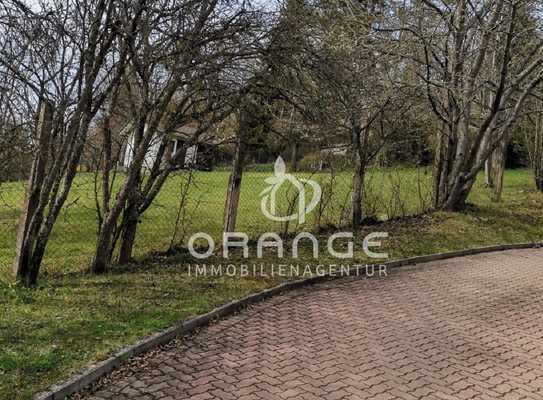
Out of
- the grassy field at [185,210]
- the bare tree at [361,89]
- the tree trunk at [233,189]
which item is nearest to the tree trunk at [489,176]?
the grassy field at [185,210]

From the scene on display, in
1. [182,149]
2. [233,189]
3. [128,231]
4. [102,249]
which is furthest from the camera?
[233,189]

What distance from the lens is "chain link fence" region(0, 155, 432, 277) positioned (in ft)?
28.7

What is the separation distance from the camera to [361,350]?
5359mm

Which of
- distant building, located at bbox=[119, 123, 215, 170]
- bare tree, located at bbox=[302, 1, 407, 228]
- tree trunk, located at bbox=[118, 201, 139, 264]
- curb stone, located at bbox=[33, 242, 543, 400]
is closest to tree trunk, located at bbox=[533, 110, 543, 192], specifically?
bare tree, located at bbox=[302, 1, 407, 228]

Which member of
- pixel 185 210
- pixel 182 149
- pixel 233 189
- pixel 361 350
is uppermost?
pixel 182 149

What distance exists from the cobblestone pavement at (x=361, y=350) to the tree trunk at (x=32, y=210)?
2.75m

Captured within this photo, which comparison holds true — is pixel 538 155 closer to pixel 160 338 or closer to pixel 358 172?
pixel 358 172

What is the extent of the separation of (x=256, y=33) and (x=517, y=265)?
6.82m

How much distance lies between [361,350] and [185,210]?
5401 millimetres

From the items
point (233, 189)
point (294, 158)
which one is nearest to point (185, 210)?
point (233, 189)

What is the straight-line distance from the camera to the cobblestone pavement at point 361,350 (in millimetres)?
4398

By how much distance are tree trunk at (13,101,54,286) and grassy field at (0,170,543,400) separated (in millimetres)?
275

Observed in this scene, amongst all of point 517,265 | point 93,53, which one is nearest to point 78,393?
point 93,53

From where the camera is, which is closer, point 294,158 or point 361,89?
point 361,89
